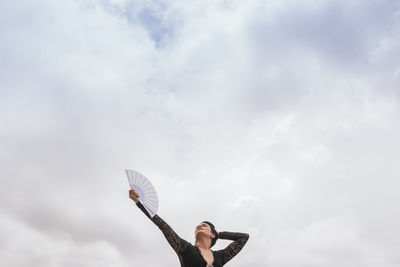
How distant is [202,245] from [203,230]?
34cm

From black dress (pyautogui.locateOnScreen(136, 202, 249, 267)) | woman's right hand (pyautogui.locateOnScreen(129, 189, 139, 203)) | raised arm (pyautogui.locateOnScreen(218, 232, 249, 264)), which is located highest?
woman's right hand (pyautogui.locateOnScreen(129, 189, 139, 203))

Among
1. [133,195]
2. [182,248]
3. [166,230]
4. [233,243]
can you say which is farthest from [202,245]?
[133,195]

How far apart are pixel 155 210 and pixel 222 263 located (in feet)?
6.82

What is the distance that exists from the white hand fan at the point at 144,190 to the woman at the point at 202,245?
0.10 metres

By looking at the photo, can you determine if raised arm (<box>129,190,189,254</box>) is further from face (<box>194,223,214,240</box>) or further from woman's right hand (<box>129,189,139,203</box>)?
face (<box>194,223,214,240</box>)

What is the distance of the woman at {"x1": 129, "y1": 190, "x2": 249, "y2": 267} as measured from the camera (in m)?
8.25

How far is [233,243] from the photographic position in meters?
9.45

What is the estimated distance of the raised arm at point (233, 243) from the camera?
9.23 metres

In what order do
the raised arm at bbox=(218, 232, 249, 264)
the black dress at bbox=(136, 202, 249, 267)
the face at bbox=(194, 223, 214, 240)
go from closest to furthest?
the black dress at bbox=(136, 202, 249, 267), the face at bbox=(194, 223, 214, 240), the raised arm at bbox=(218, 232, 249, 264)

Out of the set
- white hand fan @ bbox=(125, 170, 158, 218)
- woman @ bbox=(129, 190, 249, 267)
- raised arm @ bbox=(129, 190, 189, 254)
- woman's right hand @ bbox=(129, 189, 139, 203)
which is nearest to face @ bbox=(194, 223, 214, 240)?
woman @ bbox=(129, 190, 249, 267)

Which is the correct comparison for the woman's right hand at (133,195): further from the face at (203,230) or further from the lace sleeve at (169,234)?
the face at (203,230)

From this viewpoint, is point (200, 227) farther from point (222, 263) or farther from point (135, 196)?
point (135, 196)

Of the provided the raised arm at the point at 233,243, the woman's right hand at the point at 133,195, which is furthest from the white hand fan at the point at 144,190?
the raised arm at the point at 233,243

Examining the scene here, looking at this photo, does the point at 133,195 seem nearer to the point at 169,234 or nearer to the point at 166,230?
the point at 166,230
